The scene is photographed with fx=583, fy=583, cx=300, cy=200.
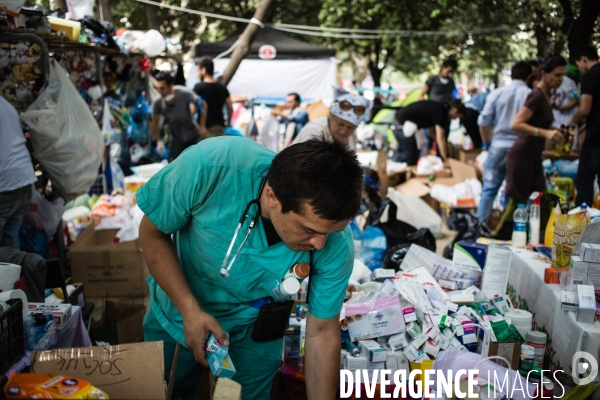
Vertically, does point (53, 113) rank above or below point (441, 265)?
above

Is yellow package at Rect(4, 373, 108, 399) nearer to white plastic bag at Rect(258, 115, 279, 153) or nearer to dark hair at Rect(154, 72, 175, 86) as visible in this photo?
dark hair at Rect(154, 72, 175, 86)

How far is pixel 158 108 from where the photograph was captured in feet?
23.7

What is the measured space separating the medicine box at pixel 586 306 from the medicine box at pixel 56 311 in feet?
7.06

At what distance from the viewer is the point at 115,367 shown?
1559 mm

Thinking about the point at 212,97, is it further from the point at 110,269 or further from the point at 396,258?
the point at 396,258

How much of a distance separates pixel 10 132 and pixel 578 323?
321 cm

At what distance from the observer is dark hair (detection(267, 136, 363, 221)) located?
164 cm

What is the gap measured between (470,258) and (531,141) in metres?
1.99

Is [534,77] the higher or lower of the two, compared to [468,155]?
higher

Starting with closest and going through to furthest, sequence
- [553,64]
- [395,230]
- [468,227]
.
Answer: [553,64], [468,227], [395,230]

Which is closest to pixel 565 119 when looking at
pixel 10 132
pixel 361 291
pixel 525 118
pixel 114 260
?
pixel 525 118

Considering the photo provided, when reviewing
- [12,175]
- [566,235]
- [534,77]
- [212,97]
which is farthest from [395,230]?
[212,97]

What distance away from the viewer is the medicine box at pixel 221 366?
1787mm

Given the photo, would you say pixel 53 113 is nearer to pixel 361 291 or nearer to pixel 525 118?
pixel 361 291
